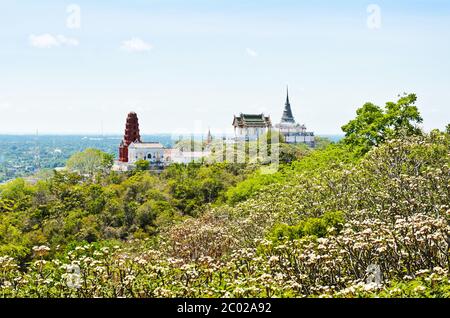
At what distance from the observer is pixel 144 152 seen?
178 feet

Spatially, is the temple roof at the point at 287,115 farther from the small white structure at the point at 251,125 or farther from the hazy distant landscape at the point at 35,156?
the small white structure at the point at 251,125

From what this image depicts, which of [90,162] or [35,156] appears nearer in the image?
[90,162]

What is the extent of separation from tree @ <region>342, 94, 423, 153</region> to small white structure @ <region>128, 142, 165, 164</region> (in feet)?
109

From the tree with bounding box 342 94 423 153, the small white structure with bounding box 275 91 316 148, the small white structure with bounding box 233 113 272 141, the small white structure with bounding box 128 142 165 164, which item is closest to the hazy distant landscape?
the small white structure with bounding box 275 91 316 148

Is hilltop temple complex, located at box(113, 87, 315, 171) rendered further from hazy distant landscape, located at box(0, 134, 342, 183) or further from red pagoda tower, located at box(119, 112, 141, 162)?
hazy distant landscape, located at box(0, 134, 342, 183)

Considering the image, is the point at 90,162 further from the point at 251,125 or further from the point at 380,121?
the point at 380,121

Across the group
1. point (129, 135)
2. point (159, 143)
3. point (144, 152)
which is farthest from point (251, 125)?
point (129, 135)

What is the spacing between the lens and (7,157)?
87.2 m

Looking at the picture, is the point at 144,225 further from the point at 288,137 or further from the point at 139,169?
the point at 288,137

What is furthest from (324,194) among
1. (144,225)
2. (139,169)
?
(139,169)

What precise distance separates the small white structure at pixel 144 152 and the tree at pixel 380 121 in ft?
109

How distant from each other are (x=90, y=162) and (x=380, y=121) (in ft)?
111

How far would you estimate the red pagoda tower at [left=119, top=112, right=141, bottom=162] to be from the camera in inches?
2196
